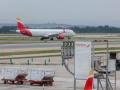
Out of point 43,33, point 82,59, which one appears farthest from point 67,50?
point 43,33

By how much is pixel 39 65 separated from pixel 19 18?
100 metres

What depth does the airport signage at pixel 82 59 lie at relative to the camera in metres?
21.9

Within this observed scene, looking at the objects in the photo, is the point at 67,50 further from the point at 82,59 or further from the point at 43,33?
the point at 43,33

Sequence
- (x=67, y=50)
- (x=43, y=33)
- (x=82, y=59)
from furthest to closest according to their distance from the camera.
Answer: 1. (x=43, y=33)
2. (x=67, y=50)
3. (x=82, y=59)

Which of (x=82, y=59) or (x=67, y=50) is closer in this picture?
(x=82, y=59)

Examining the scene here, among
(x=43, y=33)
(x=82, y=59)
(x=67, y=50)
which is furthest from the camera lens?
(x=43, y=33)

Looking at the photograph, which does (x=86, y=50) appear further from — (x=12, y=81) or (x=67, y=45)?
(x=12, y=81)

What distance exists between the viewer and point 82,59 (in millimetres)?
22219

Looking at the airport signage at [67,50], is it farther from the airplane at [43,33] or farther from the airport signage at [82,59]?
the airplane at [43,33]

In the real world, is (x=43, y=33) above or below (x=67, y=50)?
below

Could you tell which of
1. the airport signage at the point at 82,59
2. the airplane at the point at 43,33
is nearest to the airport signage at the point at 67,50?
the airport signage at the point at 82,59

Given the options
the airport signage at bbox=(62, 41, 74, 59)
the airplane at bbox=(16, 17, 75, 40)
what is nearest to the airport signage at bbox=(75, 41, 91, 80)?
the airport signage at bbox=(62, 41, 74, 59)

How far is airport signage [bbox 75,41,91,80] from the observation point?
21906 mm

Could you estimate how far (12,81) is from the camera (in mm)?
40844
